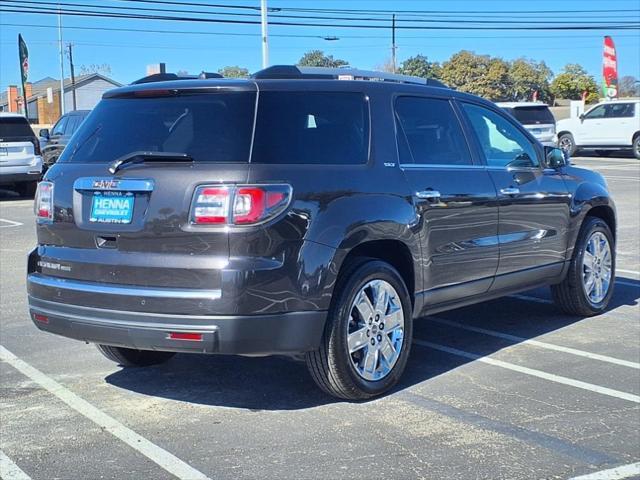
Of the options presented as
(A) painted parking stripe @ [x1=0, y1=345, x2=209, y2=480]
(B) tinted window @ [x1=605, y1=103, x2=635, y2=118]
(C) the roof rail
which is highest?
(B) tinted window @ [x1=605, y1=103, x2=635, y2=118]

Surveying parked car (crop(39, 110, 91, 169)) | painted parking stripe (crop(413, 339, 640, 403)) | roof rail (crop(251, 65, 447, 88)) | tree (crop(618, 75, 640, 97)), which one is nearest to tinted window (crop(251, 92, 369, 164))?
roof rail (crop(251, 65, 447, 88))

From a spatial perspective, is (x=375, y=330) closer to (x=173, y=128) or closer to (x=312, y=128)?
(x=312, y=128)

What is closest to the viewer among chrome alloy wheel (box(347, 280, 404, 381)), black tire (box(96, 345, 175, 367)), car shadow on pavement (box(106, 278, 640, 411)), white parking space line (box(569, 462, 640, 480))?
white parking space line (box(569, 462, 640, 480))

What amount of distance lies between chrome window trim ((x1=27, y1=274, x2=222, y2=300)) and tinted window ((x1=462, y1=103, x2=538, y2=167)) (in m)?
2.70

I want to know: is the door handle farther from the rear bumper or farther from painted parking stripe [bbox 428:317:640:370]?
painted parking stripe [bbox 428:317:640:370]

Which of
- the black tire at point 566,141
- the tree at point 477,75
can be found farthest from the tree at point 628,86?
the black tire at point 566,141

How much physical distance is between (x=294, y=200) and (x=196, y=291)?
71 cm

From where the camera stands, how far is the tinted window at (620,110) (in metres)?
28.6

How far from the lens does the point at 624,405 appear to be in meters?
4.95

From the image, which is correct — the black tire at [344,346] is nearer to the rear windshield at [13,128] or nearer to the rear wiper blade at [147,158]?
the rear wiper blade at [147,158]

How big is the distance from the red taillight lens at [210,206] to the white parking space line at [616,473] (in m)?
2.15

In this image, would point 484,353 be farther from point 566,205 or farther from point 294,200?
point 294,200

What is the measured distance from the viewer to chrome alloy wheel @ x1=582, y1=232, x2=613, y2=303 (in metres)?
7.10

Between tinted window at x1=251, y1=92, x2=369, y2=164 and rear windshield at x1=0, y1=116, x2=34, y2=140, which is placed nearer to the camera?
tinted window at x1=251, y1=92, x2=369, y2=164
